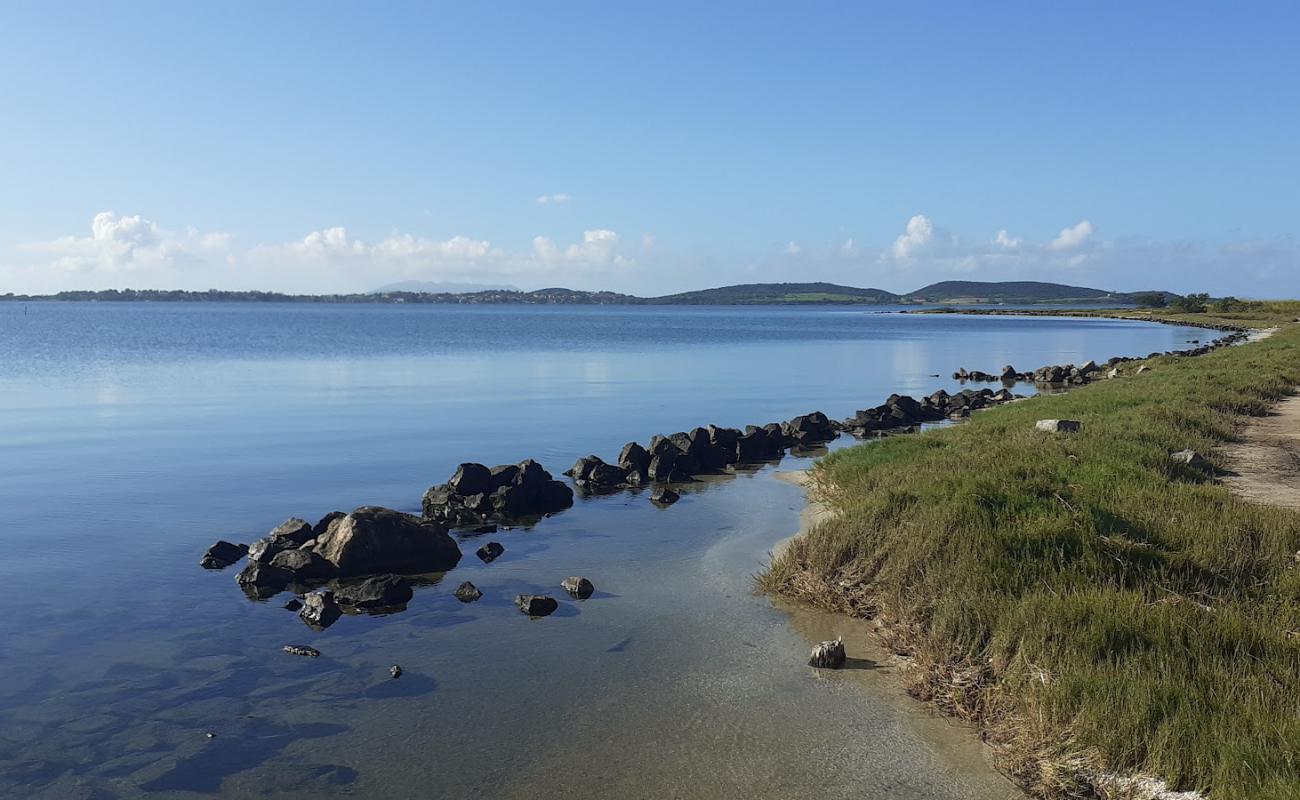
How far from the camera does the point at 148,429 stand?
3238cm

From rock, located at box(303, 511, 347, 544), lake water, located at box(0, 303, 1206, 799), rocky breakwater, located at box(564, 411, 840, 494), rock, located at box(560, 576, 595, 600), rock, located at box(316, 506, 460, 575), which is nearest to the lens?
lake water, located at box(0, 303, 1206, 799)

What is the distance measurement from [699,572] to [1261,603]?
7.99 metres

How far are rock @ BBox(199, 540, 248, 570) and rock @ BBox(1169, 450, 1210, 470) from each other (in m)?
17.2

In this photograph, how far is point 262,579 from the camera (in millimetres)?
14969

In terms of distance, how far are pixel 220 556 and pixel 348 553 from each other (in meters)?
2.51

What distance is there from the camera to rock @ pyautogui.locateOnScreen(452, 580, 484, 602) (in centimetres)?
1420

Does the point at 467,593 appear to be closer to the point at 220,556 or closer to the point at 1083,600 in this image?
the point at 220,556

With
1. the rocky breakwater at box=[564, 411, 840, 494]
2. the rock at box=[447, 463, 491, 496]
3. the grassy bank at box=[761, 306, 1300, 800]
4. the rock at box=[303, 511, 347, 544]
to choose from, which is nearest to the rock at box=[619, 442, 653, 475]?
the rocky breakwater at box=[564, 411, 840, 494]

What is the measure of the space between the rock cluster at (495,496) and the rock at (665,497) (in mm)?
1984

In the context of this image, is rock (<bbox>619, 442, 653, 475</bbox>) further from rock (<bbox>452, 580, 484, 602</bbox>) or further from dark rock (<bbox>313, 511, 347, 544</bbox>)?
rock (<bbox>452, 580, 484, 602</bbox>)

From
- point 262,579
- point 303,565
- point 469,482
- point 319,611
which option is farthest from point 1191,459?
point 262,579

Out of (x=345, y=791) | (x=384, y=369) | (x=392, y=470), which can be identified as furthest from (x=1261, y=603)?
(x=384, y=369)

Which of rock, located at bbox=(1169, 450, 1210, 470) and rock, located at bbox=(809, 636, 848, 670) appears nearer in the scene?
rock, located at bbox=(809, 636, 848, 670)

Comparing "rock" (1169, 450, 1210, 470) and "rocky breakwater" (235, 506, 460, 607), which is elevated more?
"rock" (1169, 450, 1210, 470)
